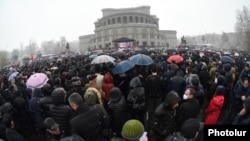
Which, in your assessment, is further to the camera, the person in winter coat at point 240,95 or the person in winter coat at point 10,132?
the person in winter coat at point 240,95

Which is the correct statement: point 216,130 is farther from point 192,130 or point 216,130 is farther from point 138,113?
point 138,113

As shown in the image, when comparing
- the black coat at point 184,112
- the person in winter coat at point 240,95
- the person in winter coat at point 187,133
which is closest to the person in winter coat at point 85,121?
the person in winter coat at point 187,133

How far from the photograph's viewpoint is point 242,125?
5039mm

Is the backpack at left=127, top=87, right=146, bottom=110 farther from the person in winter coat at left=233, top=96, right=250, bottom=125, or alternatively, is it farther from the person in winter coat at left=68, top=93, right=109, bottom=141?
the person in winter coat at left=233, top=96, right=250, bottom=125

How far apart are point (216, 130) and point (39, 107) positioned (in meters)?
4.05

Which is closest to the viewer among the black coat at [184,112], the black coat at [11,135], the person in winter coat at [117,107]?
the black coat at [11,135]

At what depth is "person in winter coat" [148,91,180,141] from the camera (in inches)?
189

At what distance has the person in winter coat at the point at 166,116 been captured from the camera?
4.81 metres

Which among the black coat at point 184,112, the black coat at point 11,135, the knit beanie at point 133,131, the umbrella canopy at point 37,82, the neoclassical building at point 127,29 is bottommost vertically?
the black coat at point 11,135

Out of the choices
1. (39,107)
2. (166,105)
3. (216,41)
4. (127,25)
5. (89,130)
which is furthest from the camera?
(216,41)

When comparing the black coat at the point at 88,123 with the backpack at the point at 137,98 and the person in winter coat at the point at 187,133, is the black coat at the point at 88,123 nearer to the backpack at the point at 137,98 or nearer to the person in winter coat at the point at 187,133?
the person in winter coat at the point at 187,133

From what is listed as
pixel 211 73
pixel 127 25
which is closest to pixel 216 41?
pixel 127 25

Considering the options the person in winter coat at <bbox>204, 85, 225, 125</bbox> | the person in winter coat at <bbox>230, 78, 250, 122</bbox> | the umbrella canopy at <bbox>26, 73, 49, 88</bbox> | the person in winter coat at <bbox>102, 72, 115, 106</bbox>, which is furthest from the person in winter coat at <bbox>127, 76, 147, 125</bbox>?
the person in winter coat at <bbox>230, 78, 250, 122</bbox>

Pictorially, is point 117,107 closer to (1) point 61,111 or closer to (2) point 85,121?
(1) point 61,111
